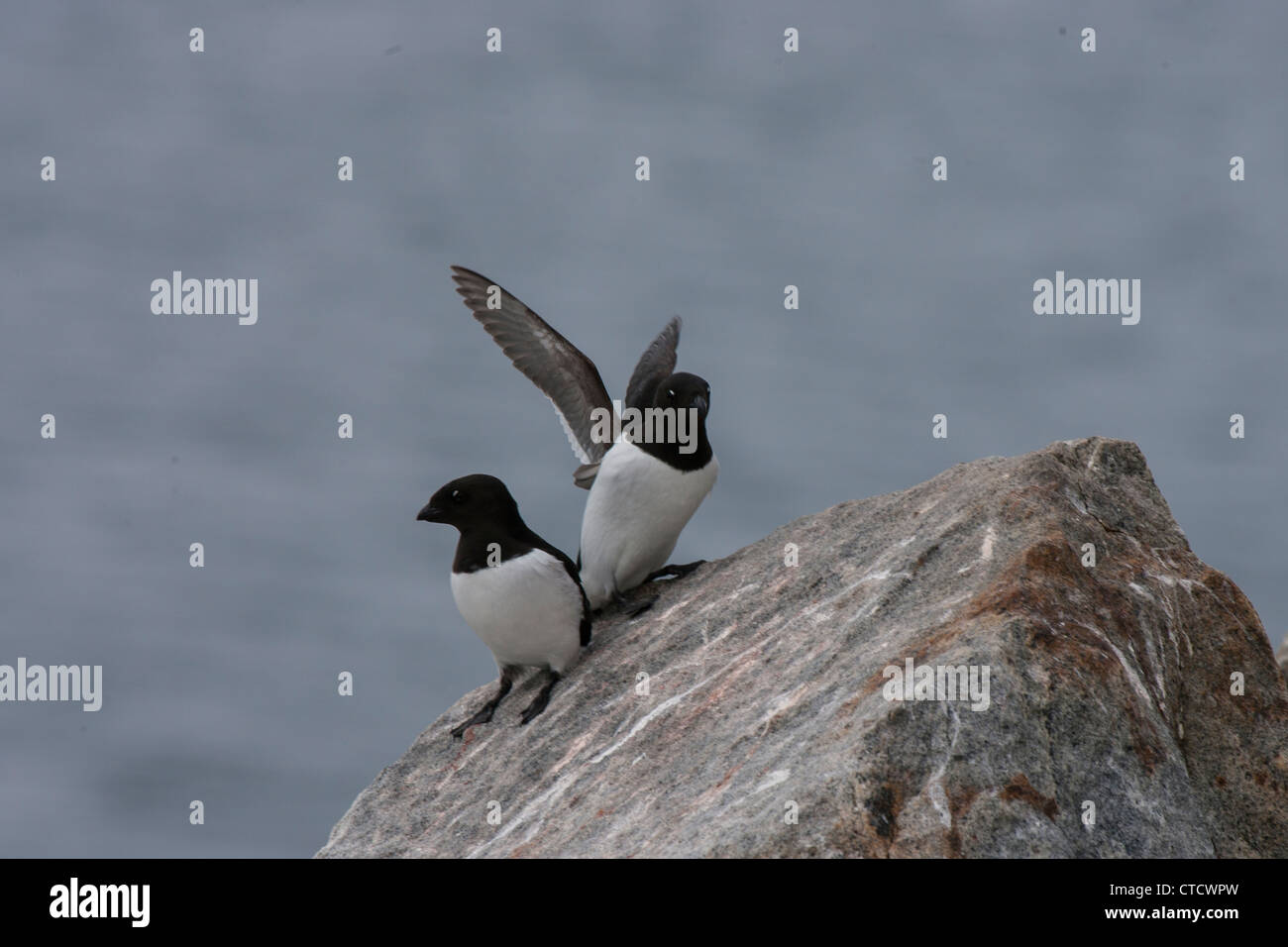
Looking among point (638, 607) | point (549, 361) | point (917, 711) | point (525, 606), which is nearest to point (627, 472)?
point (638, 607)

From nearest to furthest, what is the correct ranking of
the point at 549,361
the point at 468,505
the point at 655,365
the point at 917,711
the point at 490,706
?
the point at 917,711 < the point at 468,505 < the point at 490,706 < the point at 549,361 < the point at 655,365

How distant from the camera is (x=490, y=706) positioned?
977 cm

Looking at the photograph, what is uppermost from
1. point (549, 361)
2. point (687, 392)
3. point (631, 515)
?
point (549, 361)

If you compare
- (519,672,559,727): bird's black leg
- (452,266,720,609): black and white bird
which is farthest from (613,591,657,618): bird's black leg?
(519,672,559,727): bird's black leg

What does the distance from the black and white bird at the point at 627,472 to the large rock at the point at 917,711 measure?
483 millimetres

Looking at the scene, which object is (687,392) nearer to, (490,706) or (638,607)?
(638,607)

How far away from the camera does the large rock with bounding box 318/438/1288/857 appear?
571 centimetres

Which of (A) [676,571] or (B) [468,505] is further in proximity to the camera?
(A) [676,571]

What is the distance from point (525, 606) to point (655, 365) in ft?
12.6
